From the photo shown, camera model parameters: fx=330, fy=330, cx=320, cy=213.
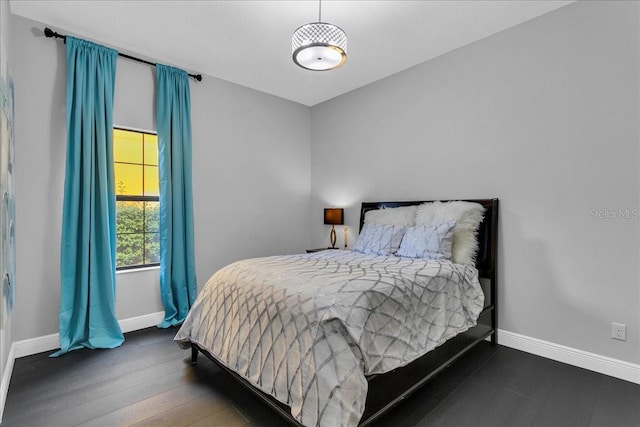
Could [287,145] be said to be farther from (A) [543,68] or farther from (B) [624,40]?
(B) [624,40]

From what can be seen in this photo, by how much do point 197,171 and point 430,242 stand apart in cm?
262

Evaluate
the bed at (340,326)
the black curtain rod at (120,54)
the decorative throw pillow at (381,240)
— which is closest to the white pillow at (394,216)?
the decorative throw pillow at (381,240)

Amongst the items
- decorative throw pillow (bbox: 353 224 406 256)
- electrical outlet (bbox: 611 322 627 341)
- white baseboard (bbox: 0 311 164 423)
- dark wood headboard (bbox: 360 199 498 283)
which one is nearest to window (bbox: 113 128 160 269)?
white baseboard (bbox: 0 311 164 423)

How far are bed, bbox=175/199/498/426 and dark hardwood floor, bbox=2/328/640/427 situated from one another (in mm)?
153

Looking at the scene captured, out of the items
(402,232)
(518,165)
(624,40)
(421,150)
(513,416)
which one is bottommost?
(513,416)

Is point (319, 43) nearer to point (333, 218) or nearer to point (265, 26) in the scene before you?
point (265, 26)

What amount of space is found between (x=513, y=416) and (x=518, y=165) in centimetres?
192

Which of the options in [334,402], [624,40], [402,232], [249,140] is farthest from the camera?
[249,140]

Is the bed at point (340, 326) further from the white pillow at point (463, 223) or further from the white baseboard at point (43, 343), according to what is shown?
the white baseboard at point (43, 343)

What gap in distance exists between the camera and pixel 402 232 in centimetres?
319

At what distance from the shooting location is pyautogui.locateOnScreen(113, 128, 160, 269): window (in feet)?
11.1

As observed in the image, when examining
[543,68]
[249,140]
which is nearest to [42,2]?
[249,140]

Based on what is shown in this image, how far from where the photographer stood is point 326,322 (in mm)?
1572

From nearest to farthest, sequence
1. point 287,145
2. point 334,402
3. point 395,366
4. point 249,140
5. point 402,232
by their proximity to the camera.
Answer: point 334,402 < point 395,366 < point 402,232 < point 249,140 < point 287,145
